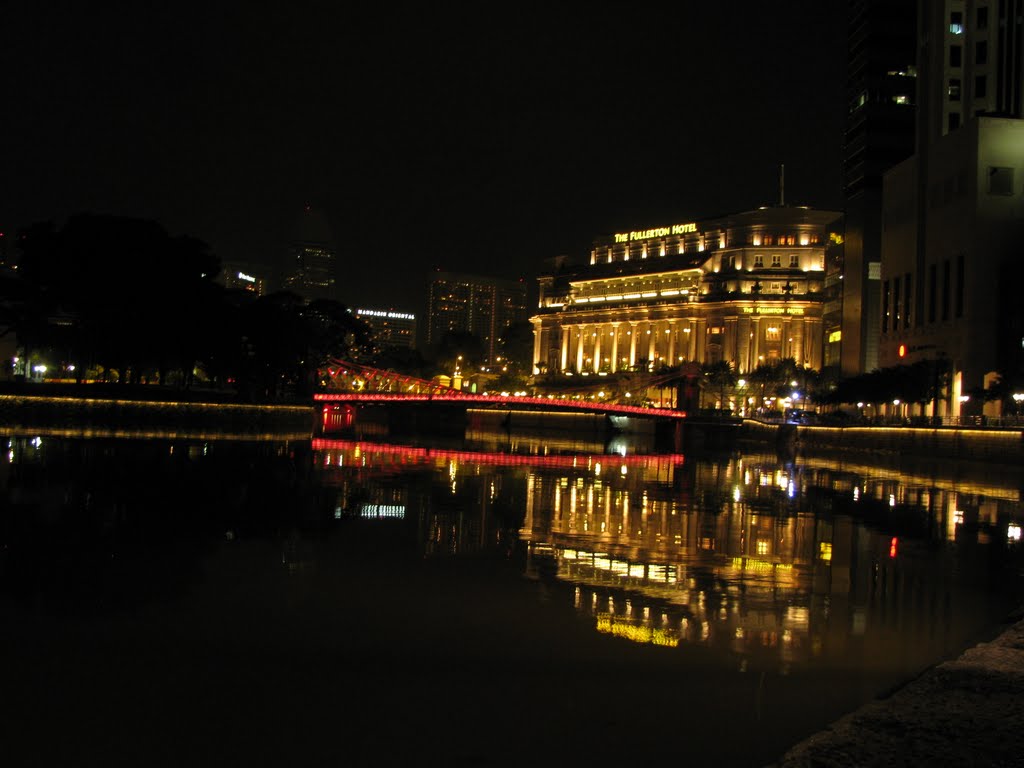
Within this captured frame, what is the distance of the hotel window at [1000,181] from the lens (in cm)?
8525

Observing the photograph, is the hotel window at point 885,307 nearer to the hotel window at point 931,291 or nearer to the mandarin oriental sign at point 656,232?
the hotel window at point 931,291

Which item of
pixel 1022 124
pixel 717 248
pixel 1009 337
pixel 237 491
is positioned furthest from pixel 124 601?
pixel 717 248

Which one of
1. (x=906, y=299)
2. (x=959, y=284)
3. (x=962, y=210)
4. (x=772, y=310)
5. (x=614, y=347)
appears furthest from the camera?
(x=614, y=347)

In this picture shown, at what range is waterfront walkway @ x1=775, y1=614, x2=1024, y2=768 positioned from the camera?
8758 millimetres

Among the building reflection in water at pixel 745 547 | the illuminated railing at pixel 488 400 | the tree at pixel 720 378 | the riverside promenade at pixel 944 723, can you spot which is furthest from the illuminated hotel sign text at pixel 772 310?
the riverside promenade at pixel 944 723

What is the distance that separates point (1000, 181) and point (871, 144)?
35.5 meters

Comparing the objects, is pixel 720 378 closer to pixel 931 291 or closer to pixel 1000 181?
pixel 931 291

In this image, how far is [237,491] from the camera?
112ft

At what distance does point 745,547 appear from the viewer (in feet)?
83.1

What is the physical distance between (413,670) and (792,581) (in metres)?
9.91

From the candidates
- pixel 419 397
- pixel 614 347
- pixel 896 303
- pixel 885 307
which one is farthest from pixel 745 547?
pixel 614 347

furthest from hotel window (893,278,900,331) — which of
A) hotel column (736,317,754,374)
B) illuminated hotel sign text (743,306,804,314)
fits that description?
hotel column (736,317,754,374)

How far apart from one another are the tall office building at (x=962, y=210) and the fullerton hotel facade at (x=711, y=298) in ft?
175

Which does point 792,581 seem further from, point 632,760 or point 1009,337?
point 1009,337
